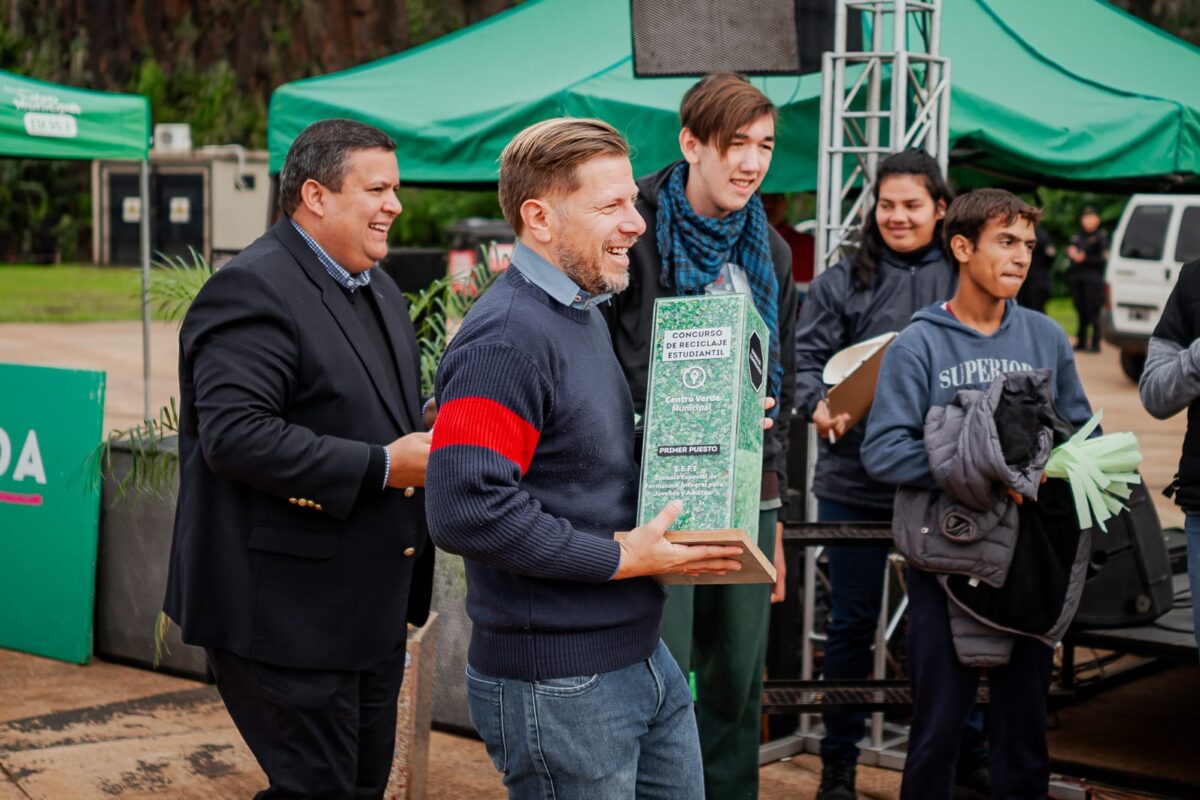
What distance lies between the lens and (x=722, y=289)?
3422 millimetres

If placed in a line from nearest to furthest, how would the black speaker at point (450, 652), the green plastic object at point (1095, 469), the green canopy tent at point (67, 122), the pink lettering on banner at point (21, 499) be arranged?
the green plastic object at point (1095, 469), the black speaker at point (450, 652), the pink lettering on banner at point (21, 499), the green canopy tent at point (67, 122)

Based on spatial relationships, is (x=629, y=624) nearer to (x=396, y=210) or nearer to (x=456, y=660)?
(x=396, y=210)

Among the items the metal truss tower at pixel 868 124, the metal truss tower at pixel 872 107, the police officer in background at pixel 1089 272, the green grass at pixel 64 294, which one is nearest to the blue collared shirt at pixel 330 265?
the metal truss tower at pixel 868 124

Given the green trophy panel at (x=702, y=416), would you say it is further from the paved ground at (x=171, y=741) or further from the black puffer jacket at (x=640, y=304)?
the paved ground at (x=171, y=741)

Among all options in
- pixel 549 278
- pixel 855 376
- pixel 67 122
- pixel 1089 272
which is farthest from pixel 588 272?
pixel 1089 272

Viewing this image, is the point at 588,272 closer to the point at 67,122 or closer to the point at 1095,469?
the point at 1095,469

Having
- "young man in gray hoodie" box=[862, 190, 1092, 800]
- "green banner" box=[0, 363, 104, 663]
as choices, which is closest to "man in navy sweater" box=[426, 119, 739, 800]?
"young man in gray hoodie" box=[862, 190, 1092, 800]

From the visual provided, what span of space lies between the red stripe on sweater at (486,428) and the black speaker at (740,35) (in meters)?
3.66

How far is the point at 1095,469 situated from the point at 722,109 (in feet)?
4.36

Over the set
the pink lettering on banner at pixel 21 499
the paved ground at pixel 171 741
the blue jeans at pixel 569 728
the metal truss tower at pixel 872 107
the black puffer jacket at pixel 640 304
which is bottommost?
the paved ground at pixel 171 741

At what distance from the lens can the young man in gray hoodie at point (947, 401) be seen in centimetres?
373

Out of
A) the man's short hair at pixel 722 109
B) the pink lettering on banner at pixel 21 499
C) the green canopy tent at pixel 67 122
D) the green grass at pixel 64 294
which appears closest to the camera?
the man's short hair at pixel 722 109

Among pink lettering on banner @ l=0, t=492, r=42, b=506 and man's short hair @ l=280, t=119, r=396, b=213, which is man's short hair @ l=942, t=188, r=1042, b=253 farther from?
pink lettering on banner @ l=0, t=492, r=42, b=506

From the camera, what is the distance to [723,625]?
11.8 feet
